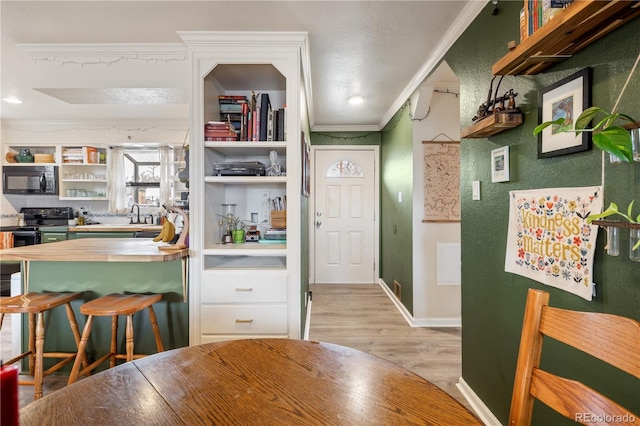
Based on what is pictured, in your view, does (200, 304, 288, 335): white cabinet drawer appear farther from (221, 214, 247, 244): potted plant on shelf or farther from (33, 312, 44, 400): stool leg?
(33, 312, 44, 400): stool leg

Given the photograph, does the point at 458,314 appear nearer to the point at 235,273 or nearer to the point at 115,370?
the point at 235,273

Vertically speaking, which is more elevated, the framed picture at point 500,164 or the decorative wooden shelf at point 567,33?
the decorative wooden shelf at point 567,33

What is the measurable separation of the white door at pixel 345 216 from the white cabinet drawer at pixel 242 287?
8.69 feet

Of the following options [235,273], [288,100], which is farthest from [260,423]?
[288,100]

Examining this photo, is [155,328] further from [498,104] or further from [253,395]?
[498,104]

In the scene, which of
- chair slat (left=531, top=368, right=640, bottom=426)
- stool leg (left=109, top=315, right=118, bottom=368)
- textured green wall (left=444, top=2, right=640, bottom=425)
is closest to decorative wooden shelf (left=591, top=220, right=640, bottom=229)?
textured green wall (left=444, top=2, right=640, bottom=425)

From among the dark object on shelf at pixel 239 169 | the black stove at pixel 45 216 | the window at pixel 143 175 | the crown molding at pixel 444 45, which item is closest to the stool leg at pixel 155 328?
the dark object on shelf at pixel 239 169

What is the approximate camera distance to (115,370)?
2.84ft

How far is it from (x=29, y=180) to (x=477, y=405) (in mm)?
5911

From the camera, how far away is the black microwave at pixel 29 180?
455 centimetres

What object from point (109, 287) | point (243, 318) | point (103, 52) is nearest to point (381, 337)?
point (243, 318)

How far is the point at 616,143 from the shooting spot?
88 centimetres

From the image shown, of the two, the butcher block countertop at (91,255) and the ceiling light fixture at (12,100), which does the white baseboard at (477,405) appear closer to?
the butcher block countertop at (91,255)

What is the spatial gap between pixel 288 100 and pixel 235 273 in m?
1.22
